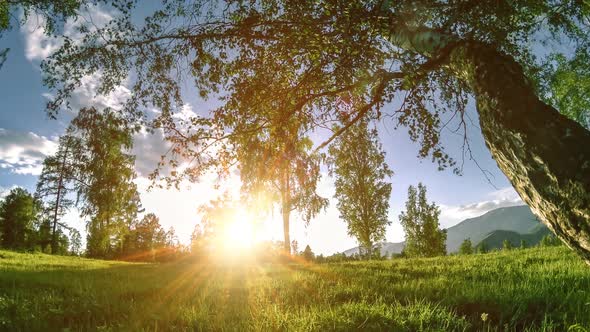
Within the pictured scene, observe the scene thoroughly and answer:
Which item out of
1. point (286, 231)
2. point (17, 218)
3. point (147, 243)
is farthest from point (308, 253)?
point (17, 218)

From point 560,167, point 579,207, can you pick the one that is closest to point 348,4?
point 560,167

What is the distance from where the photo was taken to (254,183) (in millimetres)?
7652

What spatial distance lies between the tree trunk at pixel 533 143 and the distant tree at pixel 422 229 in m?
45.0

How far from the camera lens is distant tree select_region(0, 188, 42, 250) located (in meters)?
52.1

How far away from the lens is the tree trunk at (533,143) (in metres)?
2.70

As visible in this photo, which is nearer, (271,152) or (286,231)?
(271,152)

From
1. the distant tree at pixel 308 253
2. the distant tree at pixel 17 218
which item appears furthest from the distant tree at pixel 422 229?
the distant tree at pixel 17 218

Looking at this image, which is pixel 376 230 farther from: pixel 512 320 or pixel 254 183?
pixel 512 320

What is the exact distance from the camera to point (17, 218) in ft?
173

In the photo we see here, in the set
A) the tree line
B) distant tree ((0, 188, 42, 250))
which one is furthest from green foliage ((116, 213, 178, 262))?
distant tree ((0, 188, 42, 250))

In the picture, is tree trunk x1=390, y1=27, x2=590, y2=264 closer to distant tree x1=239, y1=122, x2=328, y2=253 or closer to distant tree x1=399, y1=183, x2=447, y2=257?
distant tree x1=239, y1=122, x2=328, y2=253

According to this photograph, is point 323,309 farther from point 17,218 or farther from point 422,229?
point 17,218

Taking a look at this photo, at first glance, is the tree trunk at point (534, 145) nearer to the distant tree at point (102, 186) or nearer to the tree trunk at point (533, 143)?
the tree trunk at point (533, 143)

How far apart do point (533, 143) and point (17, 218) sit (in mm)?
69533
